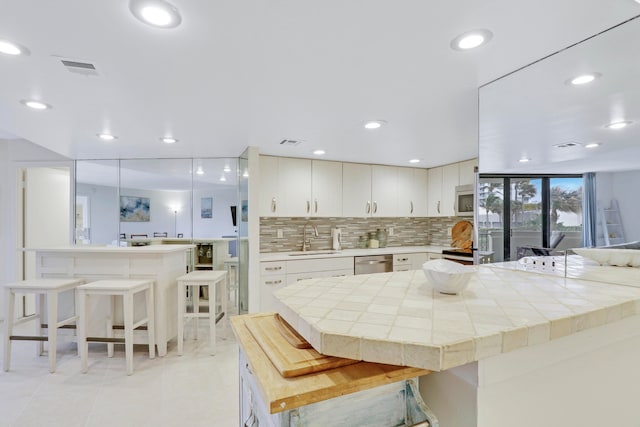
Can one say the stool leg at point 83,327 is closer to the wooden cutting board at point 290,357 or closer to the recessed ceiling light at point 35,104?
the recessed ceiling light at point 35,104

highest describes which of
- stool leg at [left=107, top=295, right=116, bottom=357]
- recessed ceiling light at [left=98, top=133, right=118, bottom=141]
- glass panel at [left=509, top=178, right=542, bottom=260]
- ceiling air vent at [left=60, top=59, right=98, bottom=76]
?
recessed ceiling light at [left=98, top=133, right=118, bottom=141]

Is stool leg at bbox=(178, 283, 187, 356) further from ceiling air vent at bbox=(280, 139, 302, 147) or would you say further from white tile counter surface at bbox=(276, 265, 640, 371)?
white tile counter surface at bbox=(276, 265, 640, 371)

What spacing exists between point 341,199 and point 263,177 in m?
1.18

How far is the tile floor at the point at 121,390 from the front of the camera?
2.10 metres

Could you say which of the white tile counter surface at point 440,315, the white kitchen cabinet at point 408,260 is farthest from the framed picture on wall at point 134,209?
the white tile counter surface at point 440,315

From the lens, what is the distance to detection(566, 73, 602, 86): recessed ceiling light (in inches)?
61.2

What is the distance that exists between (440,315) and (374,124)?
A: 6.74 feet

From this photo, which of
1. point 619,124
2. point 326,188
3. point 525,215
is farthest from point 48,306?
point 619,124

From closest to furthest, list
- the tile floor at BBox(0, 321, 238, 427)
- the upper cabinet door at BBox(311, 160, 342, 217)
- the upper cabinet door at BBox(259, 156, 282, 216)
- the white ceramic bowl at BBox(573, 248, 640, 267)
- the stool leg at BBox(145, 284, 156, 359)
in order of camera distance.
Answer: the white ceramic bowl at BBox(573, 248, 640, 267), the tile floor at BBox(0, 321, 238, 427), the stool leg at BBox(145, 284, 156, 359), the upper cabinet door at BBox(259, 156, 282, 216), the upper cabinet door at BBox(311, 160, 342, 217)

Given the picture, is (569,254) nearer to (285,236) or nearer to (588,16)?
(588,16)

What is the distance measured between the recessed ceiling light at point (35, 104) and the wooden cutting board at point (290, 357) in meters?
2.43

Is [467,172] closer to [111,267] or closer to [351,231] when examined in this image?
[351,231]

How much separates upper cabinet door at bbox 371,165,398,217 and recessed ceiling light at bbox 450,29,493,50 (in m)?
3.24

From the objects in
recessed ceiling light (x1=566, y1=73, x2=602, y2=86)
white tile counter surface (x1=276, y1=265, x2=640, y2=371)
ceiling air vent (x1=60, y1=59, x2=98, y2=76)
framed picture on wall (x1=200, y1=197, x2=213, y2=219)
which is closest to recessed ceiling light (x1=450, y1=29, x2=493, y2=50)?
recessed ceiling light (x1=566, y1=73, x2=602, y2=86)
